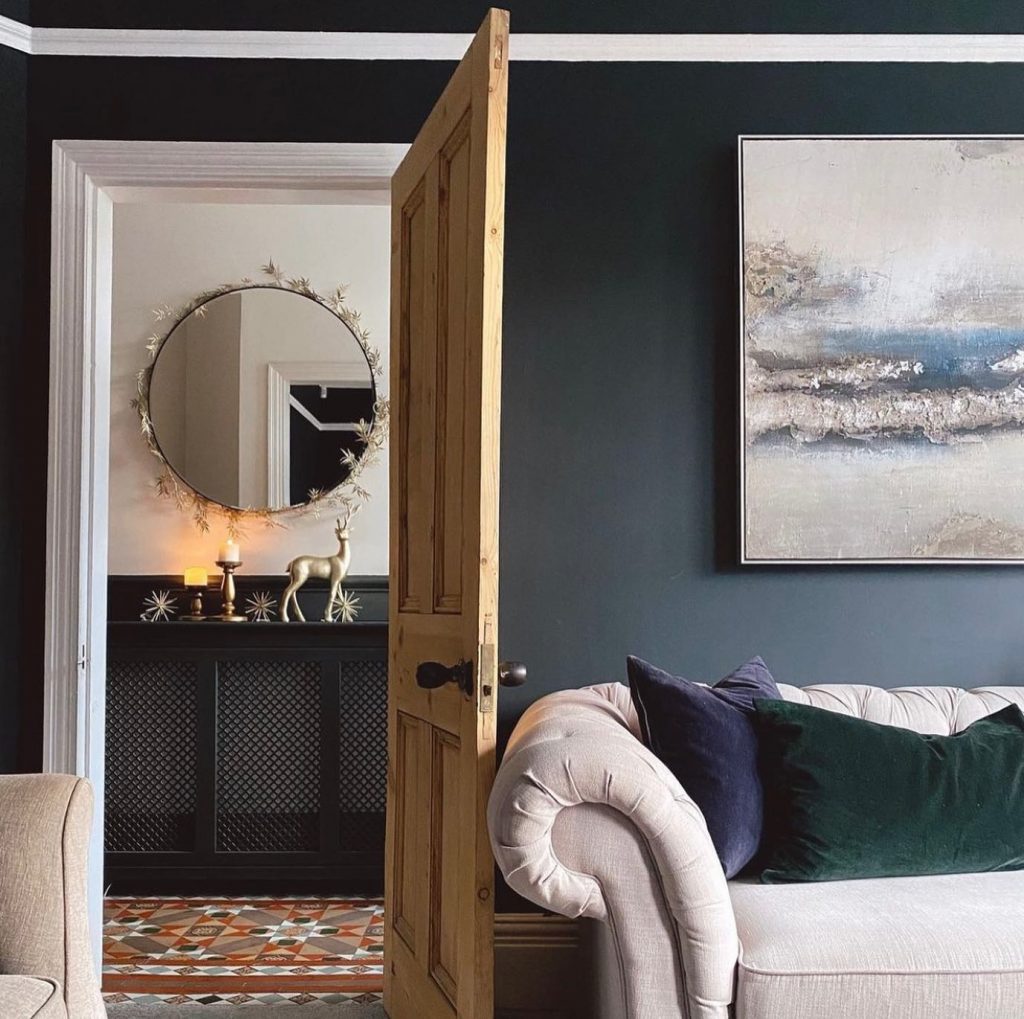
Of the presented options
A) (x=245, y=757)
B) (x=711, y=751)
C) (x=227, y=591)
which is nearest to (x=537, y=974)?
(x=711, y=751)

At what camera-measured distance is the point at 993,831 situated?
2.45 meters

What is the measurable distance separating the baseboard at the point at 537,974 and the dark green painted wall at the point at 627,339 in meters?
0.58

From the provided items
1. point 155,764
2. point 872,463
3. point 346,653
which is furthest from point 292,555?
point 872,463

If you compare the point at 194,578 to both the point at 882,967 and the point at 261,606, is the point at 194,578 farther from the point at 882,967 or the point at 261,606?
the point at 882,967

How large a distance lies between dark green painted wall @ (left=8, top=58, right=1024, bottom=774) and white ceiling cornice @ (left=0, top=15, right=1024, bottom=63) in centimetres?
4

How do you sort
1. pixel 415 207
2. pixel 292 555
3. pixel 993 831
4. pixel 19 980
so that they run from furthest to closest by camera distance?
pixel 292 555 → pixel 415 207 → pixel 993 831 → pixel 19 980

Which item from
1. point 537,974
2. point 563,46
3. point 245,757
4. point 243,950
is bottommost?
point 243,950

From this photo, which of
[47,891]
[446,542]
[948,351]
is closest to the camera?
[47,891]

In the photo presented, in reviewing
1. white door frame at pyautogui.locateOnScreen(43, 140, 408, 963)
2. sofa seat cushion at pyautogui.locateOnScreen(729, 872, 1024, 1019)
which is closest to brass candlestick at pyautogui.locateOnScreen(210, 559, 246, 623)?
white door frame at pyautogui.locateOnScreen(43, 140, 408, 963)

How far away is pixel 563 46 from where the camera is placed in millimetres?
3287

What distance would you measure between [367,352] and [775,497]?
7.50 feet

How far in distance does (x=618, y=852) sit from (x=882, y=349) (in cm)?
171

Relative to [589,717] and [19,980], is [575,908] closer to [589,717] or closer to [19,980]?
[589,717]

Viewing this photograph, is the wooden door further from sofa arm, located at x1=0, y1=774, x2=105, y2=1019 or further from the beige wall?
the beige wall
